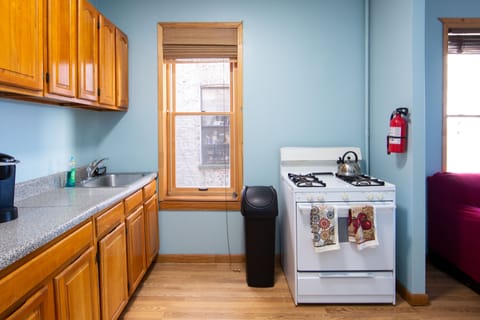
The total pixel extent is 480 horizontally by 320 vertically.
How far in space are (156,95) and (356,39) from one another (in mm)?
2046

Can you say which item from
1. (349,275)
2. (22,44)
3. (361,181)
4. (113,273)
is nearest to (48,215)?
(113,273)

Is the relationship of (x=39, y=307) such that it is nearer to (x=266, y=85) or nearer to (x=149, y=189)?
(x=149, y=189)

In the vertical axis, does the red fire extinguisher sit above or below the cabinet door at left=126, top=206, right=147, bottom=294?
above

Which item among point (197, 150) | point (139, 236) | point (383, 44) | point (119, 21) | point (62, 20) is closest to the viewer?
point (62, 20)

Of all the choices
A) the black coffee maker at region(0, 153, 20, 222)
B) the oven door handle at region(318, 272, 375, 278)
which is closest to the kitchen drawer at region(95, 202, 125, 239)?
the black coffee maker at region(0, 153, 20, 222)

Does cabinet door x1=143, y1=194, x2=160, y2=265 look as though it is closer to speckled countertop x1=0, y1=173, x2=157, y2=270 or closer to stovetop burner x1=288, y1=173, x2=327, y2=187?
speckled countertop x1=0, y1=173, x2=157, y2=270

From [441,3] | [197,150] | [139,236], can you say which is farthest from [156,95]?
[441,3]

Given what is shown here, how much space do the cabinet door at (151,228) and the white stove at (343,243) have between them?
4.12 ft

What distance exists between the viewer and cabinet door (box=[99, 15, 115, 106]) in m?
2.61

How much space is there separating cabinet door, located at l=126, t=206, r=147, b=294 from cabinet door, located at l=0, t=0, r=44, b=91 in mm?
1148

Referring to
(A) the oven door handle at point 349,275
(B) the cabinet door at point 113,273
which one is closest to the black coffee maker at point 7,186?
(B) the cabinet door at point 113,273

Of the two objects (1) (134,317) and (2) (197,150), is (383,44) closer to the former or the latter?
(2) (197,150)

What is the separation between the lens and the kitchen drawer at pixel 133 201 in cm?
240

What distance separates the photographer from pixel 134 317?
242 cm
